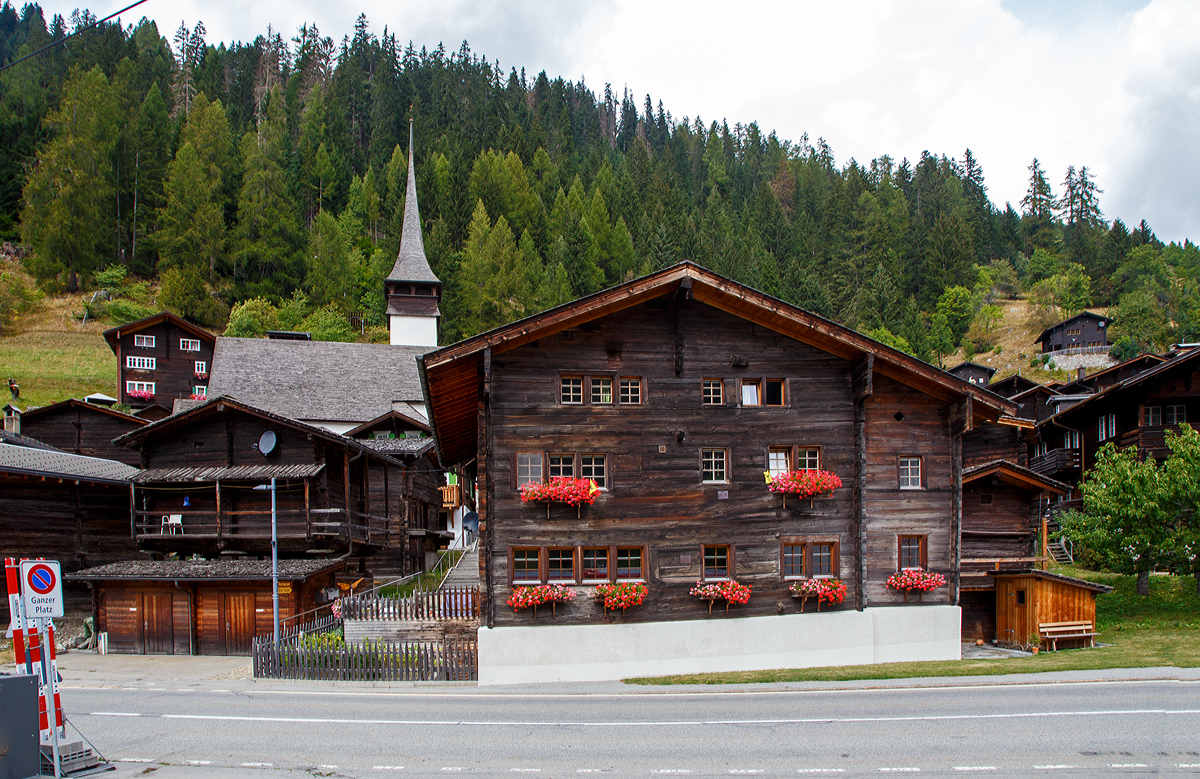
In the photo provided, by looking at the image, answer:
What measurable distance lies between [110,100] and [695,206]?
234 ft

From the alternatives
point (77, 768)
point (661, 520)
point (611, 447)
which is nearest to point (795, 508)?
point (661, 520)

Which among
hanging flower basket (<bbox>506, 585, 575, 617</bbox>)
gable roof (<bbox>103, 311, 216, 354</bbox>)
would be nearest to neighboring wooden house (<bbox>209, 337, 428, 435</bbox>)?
gable roof (<bbox>103, 311, 216, 354</bbox>)

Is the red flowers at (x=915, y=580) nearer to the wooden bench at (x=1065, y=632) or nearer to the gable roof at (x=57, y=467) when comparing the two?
the wooden bench at (x=1065, y=632)

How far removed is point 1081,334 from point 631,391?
278 ft

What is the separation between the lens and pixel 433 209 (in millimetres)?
95062

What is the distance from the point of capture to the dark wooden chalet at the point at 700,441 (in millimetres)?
22531

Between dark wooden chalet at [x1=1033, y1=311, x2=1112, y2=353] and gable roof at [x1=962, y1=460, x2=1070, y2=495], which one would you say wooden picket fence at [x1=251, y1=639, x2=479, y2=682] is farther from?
dark wooden chalet at [x1=1033, y1=311, x2=1112, y2=353]

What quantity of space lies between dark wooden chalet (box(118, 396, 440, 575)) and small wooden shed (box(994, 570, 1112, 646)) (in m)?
23.0

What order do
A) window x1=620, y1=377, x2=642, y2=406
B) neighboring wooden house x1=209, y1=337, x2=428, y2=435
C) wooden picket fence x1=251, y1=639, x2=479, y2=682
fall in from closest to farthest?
wooden picket fence x1=251, y1=639, x2=479, y2=682 < window x1=620, y1=377, x2=642, y2=406 < neighboring wooden house x1=209, y1=337, x2=428, y2=435

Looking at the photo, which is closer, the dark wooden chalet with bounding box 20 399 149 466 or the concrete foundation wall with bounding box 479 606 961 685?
the concrete foundation wall with bounding box 479 606 961 685

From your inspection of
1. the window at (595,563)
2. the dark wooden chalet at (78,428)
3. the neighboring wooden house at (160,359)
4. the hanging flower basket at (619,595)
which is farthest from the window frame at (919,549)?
the neighboring wooden house at (160,359)

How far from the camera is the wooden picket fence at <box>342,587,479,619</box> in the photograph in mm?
24516

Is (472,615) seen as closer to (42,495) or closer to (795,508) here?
(795,508)

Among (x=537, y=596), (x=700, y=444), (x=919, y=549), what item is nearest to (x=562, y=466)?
(x=537, y=596)
